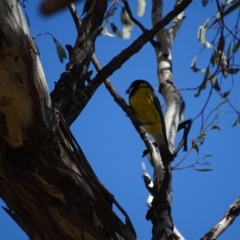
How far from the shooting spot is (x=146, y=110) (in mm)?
3648

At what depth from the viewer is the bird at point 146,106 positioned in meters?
3.44

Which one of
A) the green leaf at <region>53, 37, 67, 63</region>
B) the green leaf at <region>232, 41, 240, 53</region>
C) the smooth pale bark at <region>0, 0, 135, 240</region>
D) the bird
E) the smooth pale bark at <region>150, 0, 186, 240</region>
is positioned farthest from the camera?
the bird

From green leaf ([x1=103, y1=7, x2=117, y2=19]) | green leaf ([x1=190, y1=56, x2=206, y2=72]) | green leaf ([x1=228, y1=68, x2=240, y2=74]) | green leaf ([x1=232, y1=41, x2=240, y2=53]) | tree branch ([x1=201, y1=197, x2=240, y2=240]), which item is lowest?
tree branch ([x1=201, y1=197, x2=240, y2=240])

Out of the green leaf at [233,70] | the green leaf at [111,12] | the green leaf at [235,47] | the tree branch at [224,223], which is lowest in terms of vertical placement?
the tree branch at [224,223]

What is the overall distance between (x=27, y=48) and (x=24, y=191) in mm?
309

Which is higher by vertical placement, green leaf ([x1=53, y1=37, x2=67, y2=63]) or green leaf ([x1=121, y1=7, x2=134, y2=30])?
green leaf ([x1=121, y1=7, x2=134, y2=30])

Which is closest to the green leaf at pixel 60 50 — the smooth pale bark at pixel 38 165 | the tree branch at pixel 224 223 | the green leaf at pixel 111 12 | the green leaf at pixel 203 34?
the green leaf at pixel 111 12

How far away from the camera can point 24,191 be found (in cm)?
106

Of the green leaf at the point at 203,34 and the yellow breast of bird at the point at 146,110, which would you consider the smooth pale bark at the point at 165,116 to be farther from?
the yellow breast of bird at the point at 146,110

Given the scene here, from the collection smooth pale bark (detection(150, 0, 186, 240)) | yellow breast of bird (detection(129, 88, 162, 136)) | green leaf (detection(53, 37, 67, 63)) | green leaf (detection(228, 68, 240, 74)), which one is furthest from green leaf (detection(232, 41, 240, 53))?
yellow breast of bird (detection(129, 88, 162, 136))

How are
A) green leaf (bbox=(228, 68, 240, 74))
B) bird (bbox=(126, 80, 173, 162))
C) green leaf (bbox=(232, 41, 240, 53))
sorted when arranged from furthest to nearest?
1. bird (bbox=(126, 80, 173, 162))
2. green leaf (bbox=(228, 68, 240, 74))
3. green leaf (bbox=(232, 41, 240, 53))

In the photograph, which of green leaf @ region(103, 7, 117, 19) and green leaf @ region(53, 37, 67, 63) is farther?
green leaf @ region(103, 7, 117, 19)

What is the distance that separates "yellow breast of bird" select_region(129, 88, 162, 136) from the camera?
136 inches

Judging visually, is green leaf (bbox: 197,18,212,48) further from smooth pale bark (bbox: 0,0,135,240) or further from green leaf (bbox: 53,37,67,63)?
smooth pale bark (bbox: 0,0,135,240)
